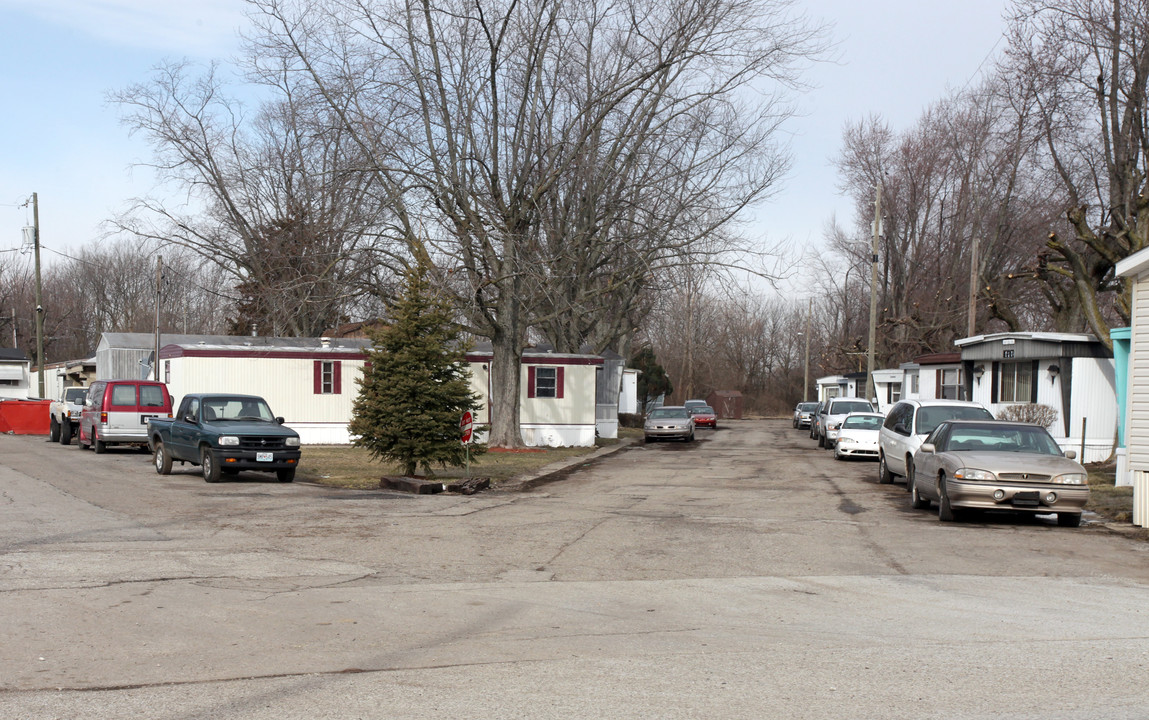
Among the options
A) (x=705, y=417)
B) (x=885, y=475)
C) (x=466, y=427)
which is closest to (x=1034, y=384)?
(x=885, y=475)

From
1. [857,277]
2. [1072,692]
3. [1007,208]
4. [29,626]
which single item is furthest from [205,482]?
[857,277]

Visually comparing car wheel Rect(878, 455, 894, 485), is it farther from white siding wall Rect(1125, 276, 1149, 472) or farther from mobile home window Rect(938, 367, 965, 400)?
mobile home window Rect(938, 367, 965, 400)

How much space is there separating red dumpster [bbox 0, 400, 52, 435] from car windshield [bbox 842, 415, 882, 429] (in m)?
31.0

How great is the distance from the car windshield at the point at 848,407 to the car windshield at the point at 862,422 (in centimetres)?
747

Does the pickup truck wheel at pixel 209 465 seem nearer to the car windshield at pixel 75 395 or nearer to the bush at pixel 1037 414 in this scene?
the car windshield at pixel 75 395

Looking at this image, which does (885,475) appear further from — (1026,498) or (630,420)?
(630,420)

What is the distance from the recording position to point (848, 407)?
132 feet

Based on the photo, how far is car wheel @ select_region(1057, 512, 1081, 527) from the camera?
1487 cm

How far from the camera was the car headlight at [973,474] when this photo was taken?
14609mm

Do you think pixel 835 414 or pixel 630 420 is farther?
pixel 630 420

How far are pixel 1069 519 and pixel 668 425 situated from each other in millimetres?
27244

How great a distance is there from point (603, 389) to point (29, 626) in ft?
126

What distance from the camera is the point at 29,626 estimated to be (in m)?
7.53

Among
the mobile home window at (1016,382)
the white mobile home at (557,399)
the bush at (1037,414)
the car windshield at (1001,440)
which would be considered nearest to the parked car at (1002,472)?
the car windshield at (1001,440)
